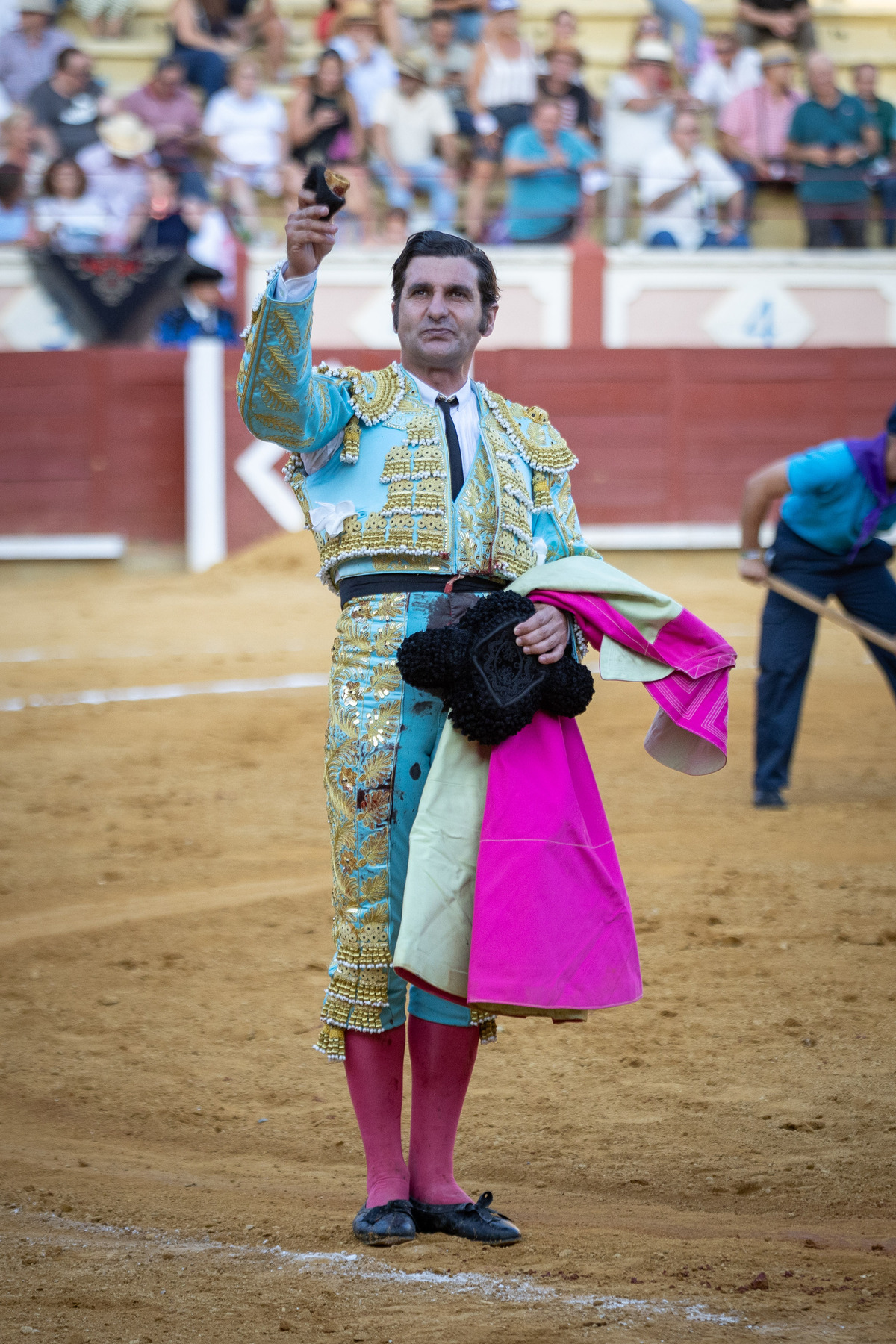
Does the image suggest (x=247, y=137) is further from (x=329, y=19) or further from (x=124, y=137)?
(x=329, y=19)

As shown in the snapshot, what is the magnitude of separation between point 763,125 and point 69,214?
521cm

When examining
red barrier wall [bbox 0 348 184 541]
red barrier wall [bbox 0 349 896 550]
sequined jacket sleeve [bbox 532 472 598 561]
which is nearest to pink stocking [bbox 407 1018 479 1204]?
sequined jacket sleeve [bbox 532 472 598 561]

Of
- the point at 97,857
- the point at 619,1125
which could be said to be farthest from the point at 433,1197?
the point at 97,857

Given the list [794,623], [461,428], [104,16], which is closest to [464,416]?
[461,428]

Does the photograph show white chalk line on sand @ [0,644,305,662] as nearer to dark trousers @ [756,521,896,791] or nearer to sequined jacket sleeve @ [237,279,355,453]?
dark trousers @ [756,521,896,791]

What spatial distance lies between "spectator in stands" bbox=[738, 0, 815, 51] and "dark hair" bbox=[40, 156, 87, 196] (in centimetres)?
560

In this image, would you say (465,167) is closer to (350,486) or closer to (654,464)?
(654,464)

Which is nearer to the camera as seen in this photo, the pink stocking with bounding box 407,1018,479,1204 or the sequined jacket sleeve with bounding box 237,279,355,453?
the sequined jacket sleeve with bounding box 237,279,355,453

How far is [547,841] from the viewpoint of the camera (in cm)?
224

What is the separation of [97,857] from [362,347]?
23.9 feet

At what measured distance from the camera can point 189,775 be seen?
19.2ft

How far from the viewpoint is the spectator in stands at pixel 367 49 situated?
1157 cm

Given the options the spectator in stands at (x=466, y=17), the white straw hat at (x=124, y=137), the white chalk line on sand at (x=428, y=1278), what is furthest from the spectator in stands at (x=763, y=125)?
the white chalk line on sand at (x=428, y=1278)

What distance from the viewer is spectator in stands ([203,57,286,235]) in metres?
11.2
